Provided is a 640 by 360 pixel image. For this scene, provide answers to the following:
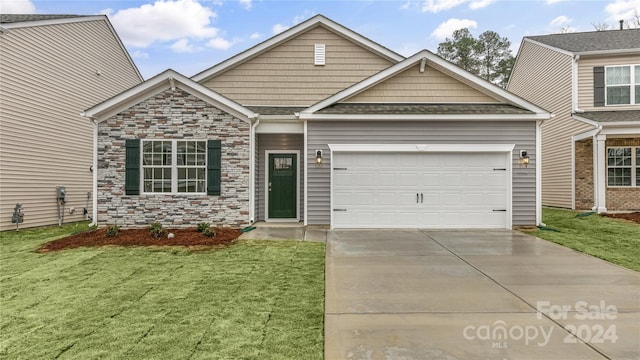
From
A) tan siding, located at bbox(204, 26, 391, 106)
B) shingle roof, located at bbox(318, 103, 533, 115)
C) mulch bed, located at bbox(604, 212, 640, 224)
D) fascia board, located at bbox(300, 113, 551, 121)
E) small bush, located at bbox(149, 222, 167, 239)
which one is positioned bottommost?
small bush, located at bbox(149, 222, 167, 239)

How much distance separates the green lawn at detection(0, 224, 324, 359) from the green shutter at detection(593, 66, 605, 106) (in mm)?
13571

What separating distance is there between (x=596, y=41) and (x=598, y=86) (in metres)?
2.45

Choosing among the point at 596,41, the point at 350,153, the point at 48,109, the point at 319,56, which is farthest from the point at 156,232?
the point at 596,41

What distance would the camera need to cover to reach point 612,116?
40.8 ft

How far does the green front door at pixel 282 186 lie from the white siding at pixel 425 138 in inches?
53.0

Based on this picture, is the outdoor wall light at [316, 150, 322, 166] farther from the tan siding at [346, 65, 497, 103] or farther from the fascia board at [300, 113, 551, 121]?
the tan siding at [346, 65, 497, 103]

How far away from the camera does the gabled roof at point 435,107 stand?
364 inches

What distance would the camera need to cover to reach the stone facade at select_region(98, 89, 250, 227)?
29.8ft

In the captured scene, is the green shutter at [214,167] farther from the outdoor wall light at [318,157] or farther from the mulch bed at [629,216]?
the mulch bed at [629,216]

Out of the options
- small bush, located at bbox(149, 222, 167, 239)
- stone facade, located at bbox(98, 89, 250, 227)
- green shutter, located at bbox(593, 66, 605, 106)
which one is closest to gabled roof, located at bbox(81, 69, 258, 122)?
stone facade, located at bbox(98, 89, 250, 227)

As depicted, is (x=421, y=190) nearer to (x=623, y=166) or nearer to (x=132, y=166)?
(x=132, y=166)

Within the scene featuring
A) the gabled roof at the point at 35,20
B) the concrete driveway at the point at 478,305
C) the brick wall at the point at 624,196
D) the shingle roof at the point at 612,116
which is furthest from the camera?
the brick wall at the point at 624,196

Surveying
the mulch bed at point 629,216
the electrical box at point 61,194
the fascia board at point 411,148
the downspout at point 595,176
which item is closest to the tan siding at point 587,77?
the downspout at point 595,176

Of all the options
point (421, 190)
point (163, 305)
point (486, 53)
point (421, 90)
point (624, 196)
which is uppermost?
point (486, 53)
